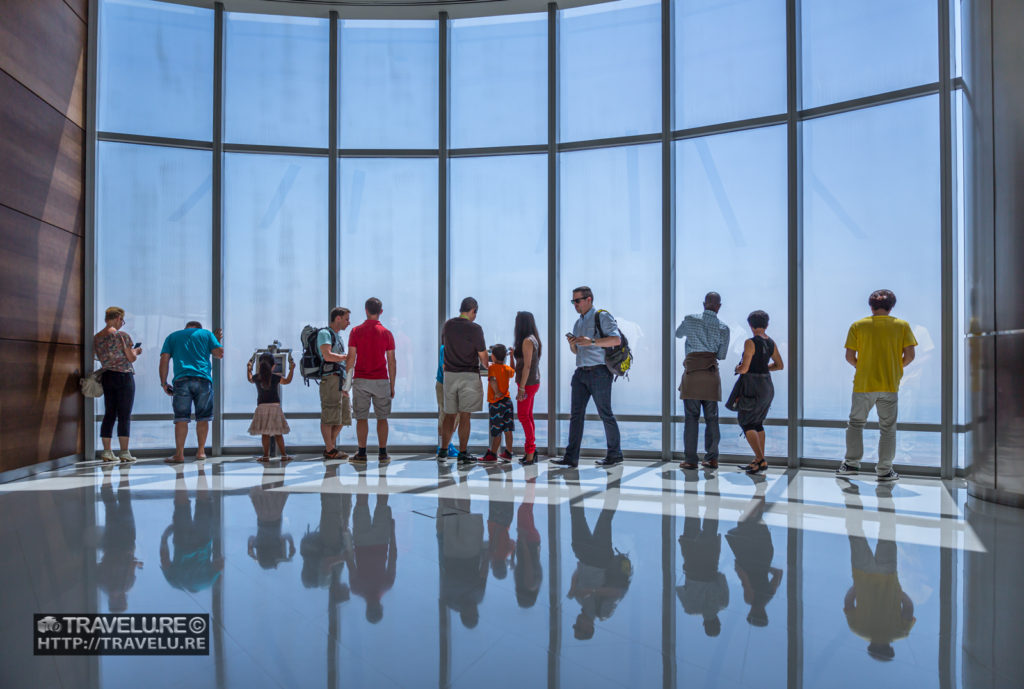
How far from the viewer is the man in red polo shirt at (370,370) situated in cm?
666

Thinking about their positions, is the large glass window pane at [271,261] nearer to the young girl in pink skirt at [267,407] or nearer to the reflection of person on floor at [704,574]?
the young girl in pink skirt at [267,407]

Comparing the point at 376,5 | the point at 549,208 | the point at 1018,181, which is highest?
the point at 376,5

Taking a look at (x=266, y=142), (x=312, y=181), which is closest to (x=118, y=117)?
(x=266, y=142)

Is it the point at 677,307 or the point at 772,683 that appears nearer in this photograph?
the point at 772,683

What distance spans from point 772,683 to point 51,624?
7.41ft

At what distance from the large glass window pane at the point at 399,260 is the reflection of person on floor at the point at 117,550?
333cm

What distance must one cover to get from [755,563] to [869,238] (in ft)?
14.3

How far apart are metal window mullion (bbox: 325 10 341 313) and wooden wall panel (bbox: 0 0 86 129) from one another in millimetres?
2510

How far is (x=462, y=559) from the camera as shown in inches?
118

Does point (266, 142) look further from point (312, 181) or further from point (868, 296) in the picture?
point (868, 296)

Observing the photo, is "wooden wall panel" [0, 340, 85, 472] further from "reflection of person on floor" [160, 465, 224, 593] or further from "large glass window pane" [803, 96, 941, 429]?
"large glass window pane" [803, 96, 941, 429]

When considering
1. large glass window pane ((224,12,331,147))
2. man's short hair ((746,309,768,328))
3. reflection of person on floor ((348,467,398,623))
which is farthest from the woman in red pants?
large glass window pane ((224,12,331,147))

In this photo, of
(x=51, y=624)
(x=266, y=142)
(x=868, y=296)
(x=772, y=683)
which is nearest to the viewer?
(x=772, y=683)

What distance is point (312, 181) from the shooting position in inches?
300
